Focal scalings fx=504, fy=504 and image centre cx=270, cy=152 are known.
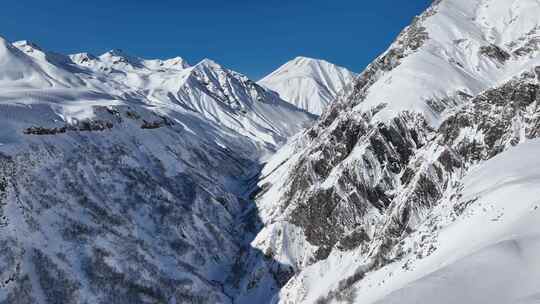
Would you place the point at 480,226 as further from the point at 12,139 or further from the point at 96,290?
the point at 12,139

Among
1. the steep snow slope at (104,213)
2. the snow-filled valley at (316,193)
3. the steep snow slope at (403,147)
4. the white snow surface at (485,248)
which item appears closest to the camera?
the white snow surface at (485,248)

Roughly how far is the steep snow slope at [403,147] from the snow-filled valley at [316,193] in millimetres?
248

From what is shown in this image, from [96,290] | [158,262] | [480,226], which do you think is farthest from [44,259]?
[480,226]

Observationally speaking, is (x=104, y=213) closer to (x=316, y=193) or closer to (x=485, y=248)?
(x=316, y=193)

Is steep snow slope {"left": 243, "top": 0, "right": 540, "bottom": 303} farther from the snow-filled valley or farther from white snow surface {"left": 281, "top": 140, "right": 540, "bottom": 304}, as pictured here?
white snow surface {"left": 281, "top": 140, "right": 540, "bottom": 304}

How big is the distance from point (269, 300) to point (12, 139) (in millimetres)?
42654

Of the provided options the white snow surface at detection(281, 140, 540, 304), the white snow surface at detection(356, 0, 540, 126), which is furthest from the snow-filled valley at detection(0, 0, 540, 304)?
the white snow surface at detection(356, 0, 540, 126)

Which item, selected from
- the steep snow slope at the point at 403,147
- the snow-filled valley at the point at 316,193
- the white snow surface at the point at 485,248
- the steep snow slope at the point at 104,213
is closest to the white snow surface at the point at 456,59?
the steep snow slope at the point at 403,147

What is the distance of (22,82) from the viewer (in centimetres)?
13425

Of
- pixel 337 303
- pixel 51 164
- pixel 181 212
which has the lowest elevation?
pixel 337 303

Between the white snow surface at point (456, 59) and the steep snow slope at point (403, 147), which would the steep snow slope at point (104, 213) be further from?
the white snow surface at point (456, 59)

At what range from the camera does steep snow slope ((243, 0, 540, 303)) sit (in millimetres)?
55344

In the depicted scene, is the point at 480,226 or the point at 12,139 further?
the point at 12,139

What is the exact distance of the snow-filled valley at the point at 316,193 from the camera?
131ft
